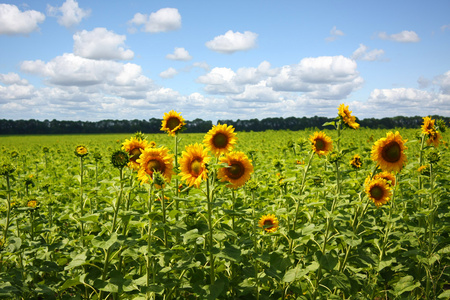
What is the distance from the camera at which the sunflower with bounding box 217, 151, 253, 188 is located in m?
3.20

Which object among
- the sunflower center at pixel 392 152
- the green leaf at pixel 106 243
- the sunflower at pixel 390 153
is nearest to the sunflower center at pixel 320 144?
the sunflower at pixel 390 153

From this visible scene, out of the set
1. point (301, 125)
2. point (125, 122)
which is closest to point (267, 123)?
point (301, 125)

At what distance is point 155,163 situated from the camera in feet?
9.73

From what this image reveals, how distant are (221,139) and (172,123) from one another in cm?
89

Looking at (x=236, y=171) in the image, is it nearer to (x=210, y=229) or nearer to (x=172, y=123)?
(x=210, y=229)

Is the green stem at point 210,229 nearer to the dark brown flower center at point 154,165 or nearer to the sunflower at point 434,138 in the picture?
the dark brown flower center at point 154,165

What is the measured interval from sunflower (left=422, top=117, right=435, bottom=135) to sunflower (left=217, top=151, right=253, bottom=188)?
317cm

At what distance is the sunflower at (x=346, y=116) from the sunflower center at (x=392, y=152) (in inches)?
17.7

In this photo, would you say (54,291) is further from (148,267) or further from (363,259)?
(363,259)

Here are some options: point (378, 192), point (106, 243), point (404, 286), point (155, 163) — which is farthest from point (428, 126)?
point (106, 243)

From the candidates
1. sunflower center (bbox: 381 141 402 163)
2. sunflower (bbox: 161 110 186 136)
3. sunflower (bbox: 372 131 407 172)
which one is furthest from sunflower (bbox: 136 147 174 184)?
sunflower center (bbox: 381 141 402 163)

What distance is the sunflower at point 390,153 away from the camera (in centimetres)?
378

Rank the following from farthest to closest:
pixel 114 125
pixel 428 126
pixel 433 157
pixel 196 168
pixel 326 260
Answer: pixel 114 125, pixel 428 126, pixel 433 157, pixel 326 260, pixel 196 168

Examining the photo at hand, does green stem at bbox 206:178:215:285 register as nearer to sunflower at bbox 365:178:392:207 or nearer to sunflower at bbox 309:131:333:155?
sunflower at bbox 309:131:333:155
